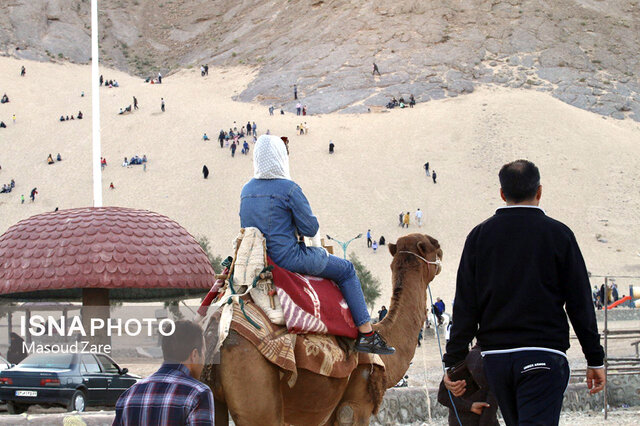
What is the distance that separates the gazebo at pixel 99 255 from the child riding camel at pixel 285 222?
2.51m

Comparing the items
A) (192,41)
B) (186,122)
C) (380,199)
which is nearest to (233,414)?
(380,199)

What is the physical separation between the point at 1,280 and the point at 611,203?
61448 millimetres

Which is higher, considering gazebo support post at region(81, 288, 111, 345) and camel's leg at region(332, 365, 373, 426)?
gazebo support post at region(81, 288, 111, 345)

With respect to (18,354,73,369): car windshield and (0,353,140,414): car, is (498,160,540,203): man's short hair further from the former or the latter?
(18,354,73,369): car windshield

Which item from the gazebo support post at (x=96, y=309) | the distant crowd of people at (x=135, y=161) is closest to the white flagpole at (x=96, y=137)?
the gazebo support post at (x=96, y=309)

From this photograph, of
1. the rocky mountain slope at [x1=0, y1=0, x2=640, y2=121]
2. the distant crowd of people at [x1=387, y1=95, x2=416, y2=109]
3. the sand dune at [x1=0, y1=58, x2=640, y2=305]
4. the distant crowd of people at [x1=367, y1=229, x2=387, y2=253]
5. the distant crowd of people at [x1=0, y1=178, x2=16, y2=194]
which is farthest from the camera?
the rocky mountain slope at [x1=0, y1=0, x2=640, y2=121]

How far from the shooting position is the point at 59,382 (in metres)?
12.8

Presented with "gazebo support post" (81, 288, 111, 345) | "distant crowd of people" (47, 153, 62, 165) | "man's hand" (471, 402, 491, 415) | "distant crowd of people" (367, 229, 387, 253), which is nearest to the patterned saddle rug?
"man's hand" (471, 402, 491, 415)

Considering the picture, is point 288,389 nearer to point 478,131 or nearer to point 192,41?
point 478,131

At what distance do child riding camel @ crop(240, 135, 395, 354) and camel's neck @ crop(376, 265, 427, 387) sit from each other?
2.03ft

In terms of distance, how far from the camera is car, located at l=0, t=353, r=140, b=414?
12.5 m

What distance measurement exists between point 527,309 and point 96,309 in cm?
527

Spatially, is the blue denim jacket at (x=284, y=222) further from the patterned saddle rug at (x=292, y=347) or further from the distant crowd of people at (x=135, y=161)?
the distant crowd of people at (x=135, y=161)

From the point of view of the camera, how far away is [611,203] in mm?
65062
